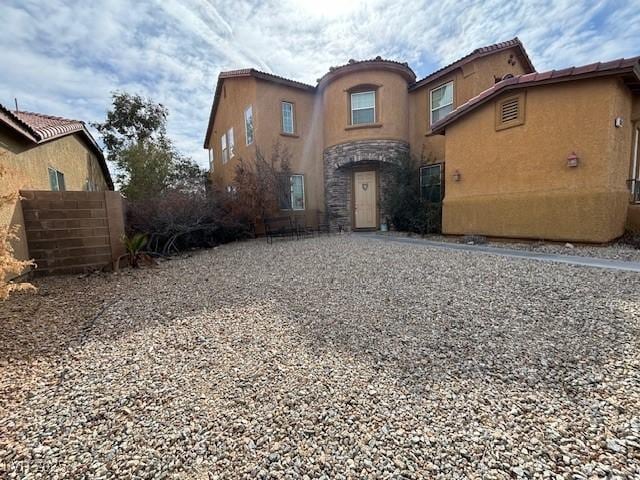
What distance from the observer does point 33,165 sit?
6.72 metres

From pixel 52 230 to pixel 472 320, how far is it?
7.80 metres

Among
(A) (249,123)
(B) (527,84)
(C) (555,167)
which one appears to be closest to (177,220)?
(A) (249,123)

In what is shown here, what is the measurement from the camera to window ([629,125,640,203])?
25.0ft

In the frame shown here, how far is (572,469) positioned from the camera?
1.51 m

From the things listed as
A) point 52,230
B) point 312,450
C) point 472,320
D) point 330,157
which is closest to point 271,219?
point 330,157

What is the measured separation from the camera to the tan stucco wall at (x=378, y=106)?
12094 millimetres

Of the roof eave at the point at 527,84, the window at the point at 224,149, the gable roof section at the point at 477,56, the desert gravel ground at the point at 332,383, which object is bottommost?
the desert gravel ground at the point at 332,383

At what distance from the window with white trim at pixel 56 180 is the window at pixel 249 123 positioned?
268 inches

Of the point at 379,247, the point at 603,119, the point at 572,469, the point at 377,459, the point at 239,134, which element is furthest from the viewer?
the point at 239,134

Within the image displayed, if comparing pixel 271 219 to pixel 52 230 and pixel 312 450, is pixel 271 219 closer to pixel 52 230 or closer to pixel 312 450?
pixel 52 230

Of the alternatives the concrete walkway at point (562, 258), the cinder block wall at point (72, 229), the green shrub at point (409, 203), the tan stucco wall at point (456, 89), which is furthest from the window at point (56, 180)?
the tan stucco wall at point (456, 89)

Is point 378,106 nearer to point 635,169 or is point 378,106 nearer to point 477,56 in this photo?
point 477,56

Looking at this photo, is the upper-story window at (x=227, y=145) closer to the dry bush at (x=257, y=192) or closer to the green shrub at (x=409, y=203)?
the dry bush at (x=257, y=192)

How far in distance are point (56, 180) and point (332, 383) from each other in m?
10.3
